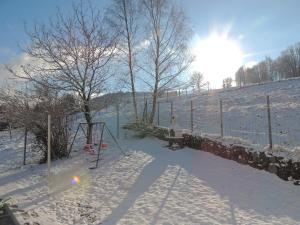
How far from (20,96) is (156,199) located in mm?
8508

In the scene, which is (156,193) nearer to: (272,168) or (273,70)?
(272,168)

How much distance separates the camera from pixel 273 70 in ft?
292

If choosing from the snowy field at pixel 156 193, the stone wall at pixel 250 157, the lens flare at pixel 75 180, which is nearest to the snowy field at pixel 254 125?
the stone wall at pixel 250 157

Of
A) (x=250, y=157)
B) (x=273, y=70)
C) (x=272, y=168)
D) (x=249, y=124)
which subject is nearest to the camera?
(x=272, y=168)

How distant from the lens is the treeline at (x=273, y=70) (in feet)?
272

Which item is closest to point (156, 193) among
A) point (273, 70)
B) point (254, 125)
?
point (254, 125)

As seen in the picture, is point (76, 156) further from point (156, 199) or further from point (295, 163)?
point (295, 163)

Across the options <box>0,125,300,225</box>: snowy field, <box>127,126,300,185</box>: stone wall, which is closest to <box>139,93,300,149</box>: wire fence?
<box>127,126,300,185</box>: stone wall

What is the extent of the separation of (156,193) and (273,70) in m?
87.7

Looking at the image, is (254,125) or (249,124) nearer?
(254,125)

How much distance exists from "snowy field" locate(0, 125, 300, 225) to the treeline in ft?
232

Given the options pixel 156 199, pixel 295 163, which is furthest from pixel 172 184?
pixel 295 163

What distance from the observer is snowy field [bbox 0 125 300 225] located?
6516mm

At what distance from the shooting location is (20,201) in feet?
26.6
